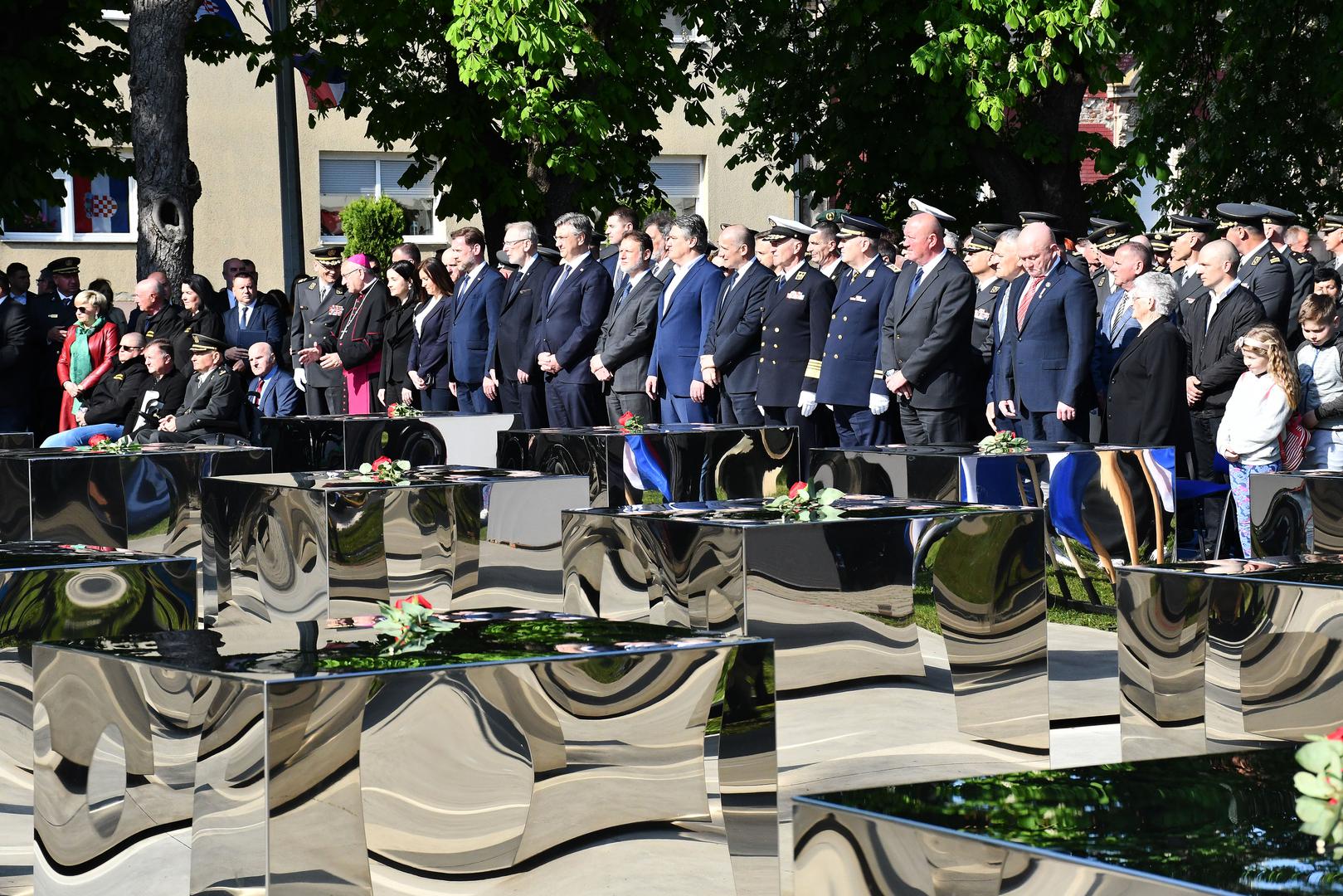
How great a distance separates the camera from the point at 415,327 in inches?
601

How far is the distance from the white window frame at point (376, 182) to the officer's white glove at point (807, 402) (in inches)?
824

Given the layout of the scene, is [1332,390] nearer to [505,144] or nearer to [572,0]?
[572,0]

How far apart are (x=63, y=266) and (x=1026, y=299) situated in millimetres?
12705

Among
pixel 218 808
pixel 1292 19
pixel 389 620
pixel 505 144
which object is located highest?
pixel 1292 19

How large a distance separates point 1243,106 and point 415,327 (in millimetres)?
10843

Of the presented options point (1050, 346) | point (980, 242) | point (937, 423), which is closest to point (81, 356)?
point (980, 242)

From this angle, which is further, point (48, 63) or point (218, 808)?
point (48, 63)

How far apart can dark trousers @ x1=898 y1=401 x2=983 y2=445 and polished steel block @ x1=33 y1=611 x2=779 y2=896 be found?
685 cm

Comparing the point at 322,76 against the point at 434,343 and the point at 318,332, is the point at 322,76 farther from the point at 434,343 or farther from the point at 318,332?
the point at 434,343

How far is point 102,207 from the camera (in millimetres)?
31484

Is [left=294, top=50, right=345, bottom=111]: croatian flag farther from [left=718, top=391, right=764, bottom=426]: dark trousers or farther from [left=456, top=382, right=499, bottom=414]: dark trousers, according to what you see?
[left=718, top=391, right=764, bottom=426]: dark trousers

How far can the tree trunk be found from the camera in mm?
17250

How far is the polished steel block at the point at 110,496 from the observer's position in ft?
33.7

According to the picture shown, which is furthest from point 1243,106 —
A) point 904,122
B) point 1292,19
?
point 904,122
